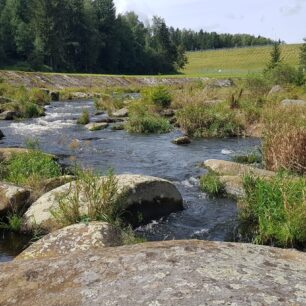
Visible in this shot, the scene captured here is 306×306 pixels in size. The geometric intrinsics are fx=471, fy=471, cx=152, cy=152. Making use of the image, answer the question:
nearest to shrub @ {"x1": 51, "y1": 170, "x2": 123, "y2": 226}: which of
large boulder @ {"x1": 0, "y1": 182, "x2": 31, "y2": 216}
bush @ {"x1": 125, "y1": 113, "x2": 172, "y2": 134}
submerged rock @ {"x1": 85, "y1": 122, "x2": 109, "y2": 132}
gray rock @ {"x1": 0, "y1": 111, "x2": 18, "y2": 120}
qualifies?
large boulder @ {"x1": 0, "y1": 182, "x2": 31, "y2": 216}

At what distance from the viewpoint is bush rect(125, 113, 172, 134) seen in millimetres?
25625

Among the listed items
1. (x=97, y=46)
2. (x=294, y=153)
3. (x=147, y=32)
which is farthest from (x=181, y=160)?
(x=147, y=32)

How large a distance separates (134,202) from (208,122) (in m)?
15.0

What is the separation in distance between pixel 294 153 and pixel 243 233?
4253mm

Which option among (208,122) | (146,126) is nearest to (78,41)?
(146,126)

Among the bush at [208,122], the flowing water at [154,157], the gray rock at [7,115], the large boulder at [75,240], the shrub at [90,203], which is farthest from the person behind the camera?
the gray rock at [7,115]

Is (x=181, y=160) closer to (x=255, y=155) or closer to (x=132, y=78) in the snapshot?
(x=255, y=155)

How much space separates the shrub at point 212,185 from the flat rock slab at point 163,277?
25.3ft

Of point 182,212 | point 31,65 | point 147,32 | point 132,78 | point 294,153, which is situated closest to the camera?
point 182,212

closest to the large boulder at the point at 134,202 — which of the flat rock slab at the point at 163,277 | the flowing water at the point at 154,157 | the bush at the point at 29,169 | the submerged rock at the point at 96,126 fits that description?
the flowing water at the point at 154,157

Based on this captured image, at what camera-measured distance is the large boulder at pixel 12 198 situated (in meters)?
10.1

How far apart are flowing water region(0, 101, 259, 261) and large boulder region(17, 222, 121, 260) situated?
1414 mm

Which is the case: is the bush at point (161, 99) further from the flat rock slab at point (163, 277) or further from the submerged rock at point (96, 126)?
the flat rock slab at point (163, 277)

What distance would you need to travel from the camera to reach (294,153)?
12.8 meters
